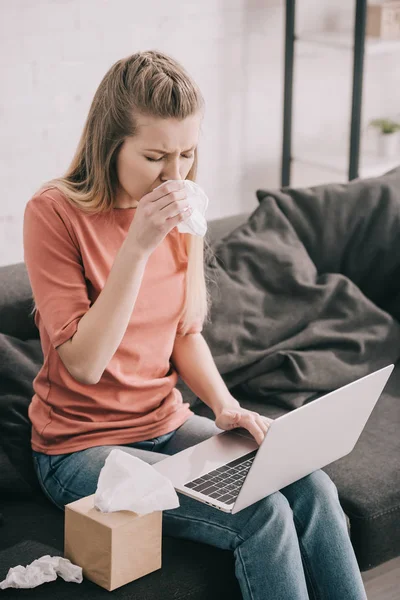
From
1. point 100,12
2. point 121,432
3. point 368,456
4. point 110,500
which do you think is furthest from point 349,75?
point 110,500

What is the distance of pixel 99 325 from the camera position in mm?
1540

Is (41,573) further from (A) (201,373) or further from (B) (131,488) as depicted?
(A) (201,373)

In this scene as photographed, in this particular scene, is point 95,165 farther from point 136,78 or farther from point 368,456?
point 368,456

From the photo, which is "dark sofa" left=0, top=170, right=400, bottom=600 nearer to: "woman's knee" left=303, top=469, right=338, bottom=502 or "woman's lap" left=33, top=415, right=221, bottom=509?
"woman's lap" left=33, top=415, right=221, bottom=509

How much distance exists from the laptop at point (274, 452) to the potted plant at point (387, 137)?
2.34 meters

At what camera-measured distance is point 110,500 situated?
1416mm

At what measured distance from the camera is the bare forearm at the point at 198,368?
182 centimetres

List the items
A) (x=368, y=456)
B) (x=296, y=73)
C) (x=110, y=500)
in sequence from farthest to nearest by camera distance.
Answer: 1. (x=296, y=73)
2. (x=368, y=456)
3. (x=110, y=500)

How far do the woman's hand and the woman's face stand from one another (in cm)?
41

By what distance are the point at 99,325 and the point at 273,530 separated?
42 cm

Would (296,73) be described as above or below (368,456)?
above

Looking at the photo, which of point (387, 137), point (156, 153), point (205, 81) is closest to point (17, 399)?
point (156, 153)

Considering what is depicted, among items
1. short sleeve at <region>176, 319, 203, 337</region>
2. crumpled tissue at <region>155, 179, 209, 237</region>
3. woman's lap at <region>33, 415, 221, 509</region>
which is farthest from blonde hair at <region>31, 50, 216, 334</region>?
woman's lap at <region>33, 415, 221, 509</region>

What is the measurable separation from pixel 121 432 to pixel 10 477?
0.23 meters
